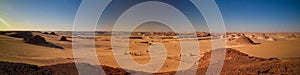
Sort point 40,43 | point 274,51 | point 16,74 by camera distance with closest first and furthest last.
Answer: point 16,74 → point 274,51 → point 40,43

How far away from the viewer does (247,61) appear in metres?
14.7

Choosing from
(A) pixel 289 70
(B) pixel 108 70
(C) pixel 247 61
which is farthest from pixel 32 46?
(A) pixel 289 70

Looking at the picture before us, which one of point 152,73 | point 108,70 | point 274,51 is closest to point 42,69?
point 108,70

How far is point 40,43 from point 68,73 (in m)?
17.0

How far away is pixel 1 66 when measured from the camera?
11.2 metres

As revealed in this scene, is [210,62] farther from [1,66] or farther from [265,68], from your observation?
[1,66]

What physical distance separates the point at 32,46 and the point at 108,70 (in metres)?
14.5

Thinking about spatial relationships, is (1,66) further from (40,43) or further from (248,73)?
(40,43)

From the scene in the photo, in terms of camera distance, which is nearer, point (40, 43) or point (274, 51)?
point (274, 51)

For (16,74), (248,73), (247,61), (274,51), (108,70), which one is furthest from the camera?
(274,51)

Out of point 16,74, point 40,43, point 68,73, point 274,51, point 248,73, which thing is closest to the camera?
point 16,74

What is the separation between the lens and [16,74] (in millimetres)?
10734

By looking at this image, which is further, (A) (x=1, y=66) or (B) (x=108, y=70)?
(B) (x=108, y=70)

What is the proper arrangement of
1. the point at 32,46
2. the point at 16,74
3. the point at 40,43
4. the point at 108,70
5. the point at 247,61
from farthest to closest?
the point at 40,43
the point at 32,46
the point at 247,61
the point at 108,70
the point at 16,74
